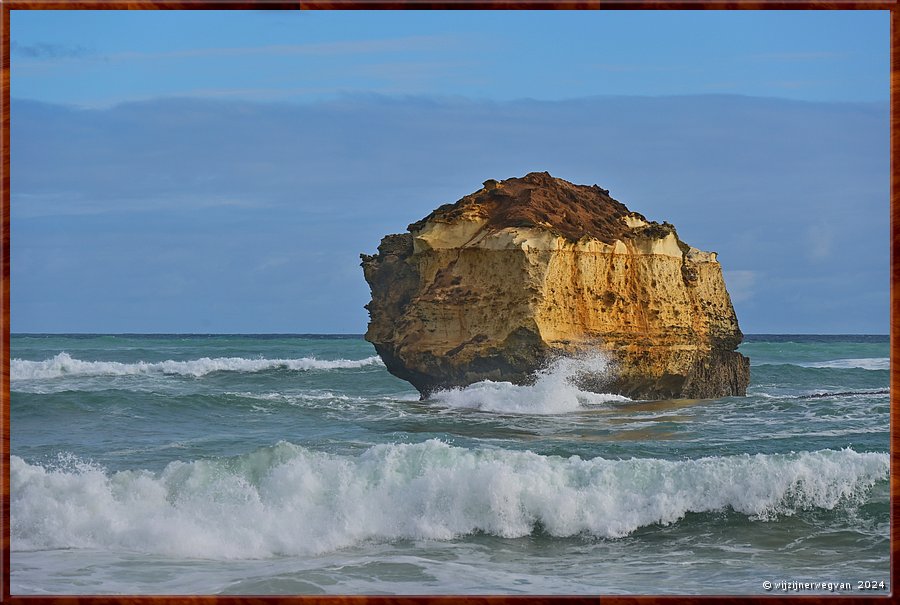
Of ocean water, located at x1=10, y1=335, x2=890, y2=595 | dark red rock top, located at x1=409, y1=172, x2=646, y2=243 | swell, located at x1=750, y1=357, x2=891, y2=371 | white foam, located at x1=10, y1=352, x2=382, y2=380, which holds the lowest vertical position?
ocean water, located at x1=10, y1=335, x2=890, y2=595

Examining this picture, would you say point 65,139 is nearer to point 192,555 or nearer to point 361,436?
point 361,436

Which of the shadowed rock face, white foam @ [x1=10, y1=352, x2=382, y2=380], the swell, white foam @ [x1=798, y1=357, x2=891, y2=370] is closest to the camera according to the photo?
the shadowed rock face

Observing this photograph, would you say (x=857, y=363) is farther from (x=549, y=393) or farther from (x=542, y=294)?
(x=542, y=294)

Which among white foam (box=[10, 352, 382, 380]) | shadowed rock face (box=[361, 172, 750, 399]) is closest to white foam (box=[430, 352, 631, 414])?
shadowed rock face (box=[361, 172, 750, 399])

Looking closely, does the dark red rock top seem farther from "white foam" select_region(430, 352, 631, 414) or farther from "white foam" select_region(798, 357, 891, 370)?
"white foam" select_region(798, 357, 891, 370)

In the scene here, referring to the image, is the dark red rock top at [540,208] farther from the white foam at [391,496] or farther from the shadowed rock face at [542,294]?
the white foam at [391,496]

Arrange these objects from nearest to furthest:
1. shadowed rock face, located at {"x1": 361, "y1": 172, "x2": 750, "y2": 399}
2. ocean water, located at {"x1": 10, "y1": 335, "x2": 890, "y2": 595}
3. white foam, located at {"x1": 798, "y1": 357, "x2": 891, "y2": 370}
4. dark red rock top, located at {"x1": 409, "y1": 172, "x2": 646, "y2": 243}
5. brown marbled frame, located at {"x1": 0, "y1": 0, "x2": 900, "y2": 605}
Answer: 1. brown marbled frame, located at {"x1": 0, "y1": 0, "x2": 900, "y2": 605}
2. ocean water, located at {"x1": 10, "y1": 335, "x2": 890, "y2": 595}
3. shadowed rock face, located at {"x1": 361, "y1": 172, "x2": 750, "y2": 399}
4. dark red rock top, located at {"x1": 409, "y1": 172, "x2": 646, "y2": 243}
5. white foam, located at {"x1": 798, "y1": 357, "x2": 891, "y2": 370}
